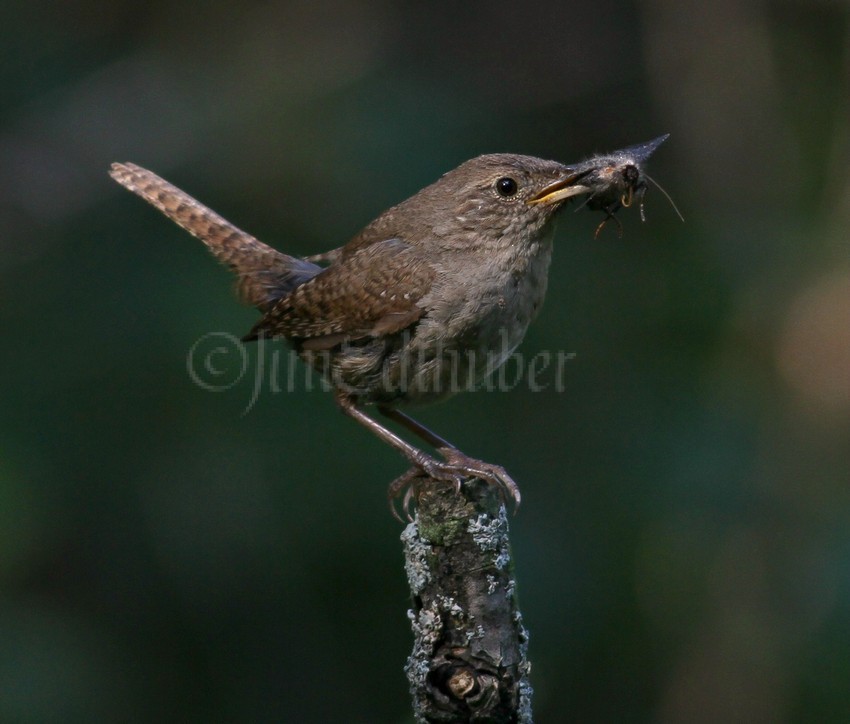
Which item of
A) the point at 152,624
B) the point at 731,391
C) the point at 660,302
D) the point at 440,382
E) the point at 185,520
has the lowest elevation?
the point at 152,624

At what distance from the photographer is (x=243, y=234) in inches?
175

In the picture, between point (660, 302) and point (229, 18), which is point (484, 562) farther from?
point (229, 18)

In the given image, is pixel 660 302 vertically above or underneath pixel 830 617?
above

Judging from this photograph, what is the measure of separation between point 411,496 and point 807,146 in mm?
2558

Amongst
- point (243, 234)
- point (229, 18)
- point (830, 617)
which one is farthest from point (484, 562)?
point (229, 18)

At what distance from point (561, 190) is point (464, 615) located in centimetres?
141

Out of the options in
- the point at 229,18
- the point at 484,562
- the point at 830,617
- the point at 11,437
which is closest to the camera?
the point at 484,562

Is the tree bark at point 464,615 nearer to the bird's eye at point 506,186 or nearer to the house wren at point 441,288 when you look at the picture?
the house wren at point 441,288

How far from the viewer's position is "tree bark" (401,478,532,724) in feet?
8.34

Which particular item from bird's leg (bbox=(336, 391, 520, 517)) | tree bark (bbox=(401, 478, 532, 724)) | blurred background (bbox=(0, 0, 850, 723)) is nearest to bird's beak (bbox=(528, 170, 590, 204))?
bird's leg (bbox=(336, 391, 520, 517))

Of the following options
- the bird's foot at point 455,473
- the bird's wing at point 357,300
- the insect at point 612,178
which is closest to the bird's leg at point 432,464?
the bird's foot at point 455,473

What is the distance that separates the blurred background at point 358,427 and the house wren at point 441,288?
0.78 metres

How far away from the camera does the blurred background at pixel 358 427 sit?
14.4 feet

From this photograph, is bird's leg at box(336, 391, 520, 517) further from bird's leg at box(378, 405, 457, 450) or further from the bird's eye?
the bird's eye
